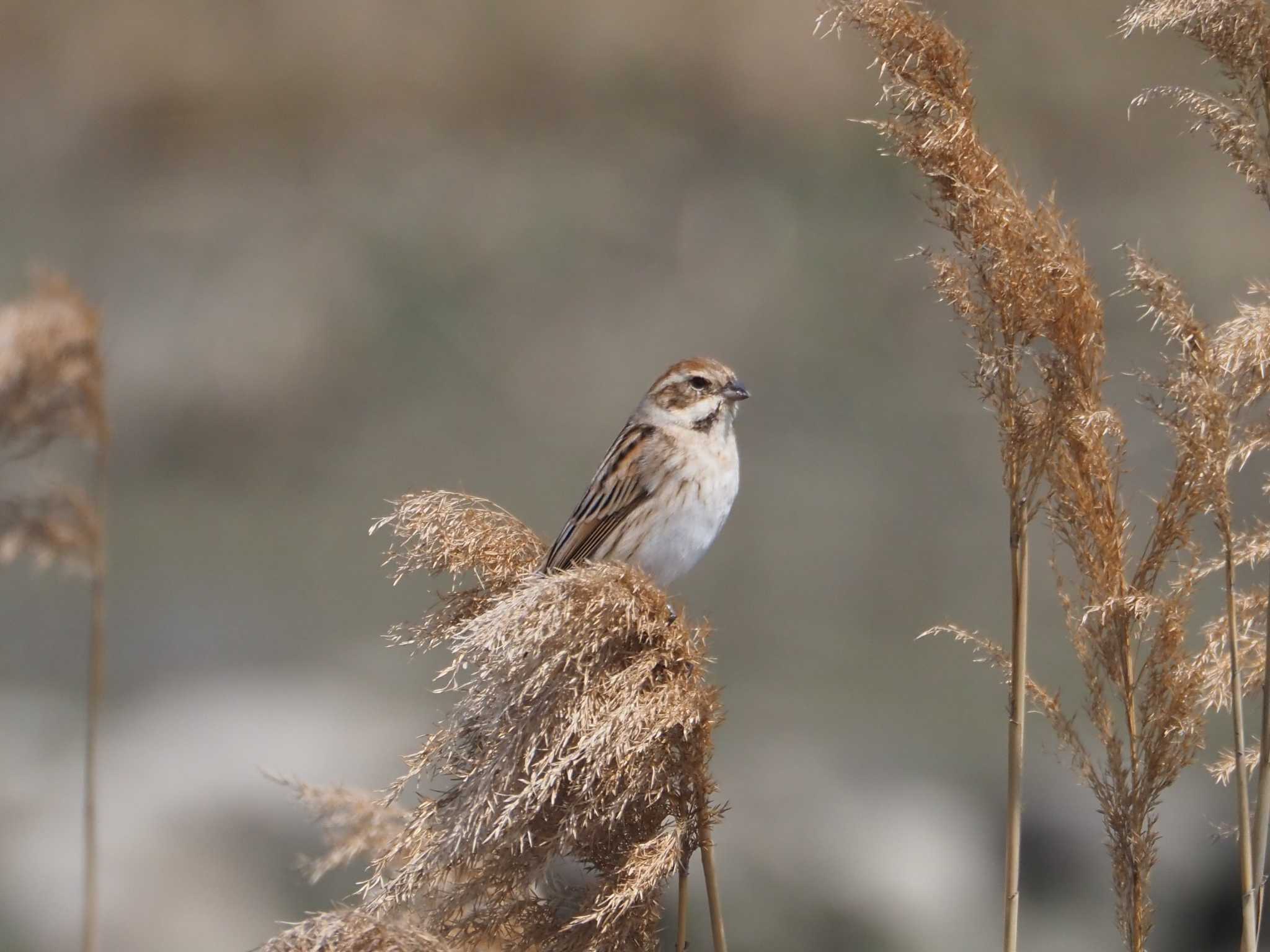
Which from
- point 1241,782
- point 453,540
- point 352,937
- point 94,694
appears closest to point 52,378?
point 94,694

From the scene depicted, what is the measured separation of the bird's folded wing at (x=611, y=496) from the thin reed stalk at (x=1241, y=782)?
1.81 meters

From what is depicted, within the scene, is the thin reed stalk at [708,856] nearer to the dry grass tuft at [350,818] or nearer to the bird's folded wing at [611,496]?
the dry grass tuft at [350,818]

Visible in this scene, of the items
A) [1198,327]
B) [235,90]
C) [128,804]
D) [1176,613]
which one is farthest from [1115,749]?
[235,90]

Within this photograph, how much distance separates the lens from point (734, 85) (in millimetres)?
9719

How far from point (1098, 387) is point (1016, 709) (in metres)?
0.48

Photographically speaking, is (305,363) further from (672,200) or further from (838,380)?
(838,380)

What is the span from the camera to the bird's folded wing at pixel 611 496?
3.77 meters

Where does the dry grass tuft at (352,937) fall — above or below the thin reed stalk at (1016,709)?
below

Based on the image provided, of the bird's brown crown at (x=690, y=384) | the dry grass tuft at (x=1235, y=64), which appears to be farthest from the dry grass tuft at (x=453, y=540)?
the bird's brown crown at (x=690, y=384)

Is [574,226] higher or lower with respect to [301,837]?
higher

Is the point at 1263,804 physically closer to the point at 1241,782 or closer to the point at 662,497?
the point at 1241,782

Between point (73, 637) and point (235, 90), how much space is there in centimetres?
421

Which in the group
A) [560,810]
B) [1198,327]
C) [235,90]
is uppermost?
[235,90]

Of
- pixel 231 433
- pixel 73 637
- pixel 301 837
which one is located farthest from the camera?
pixel 231 433
